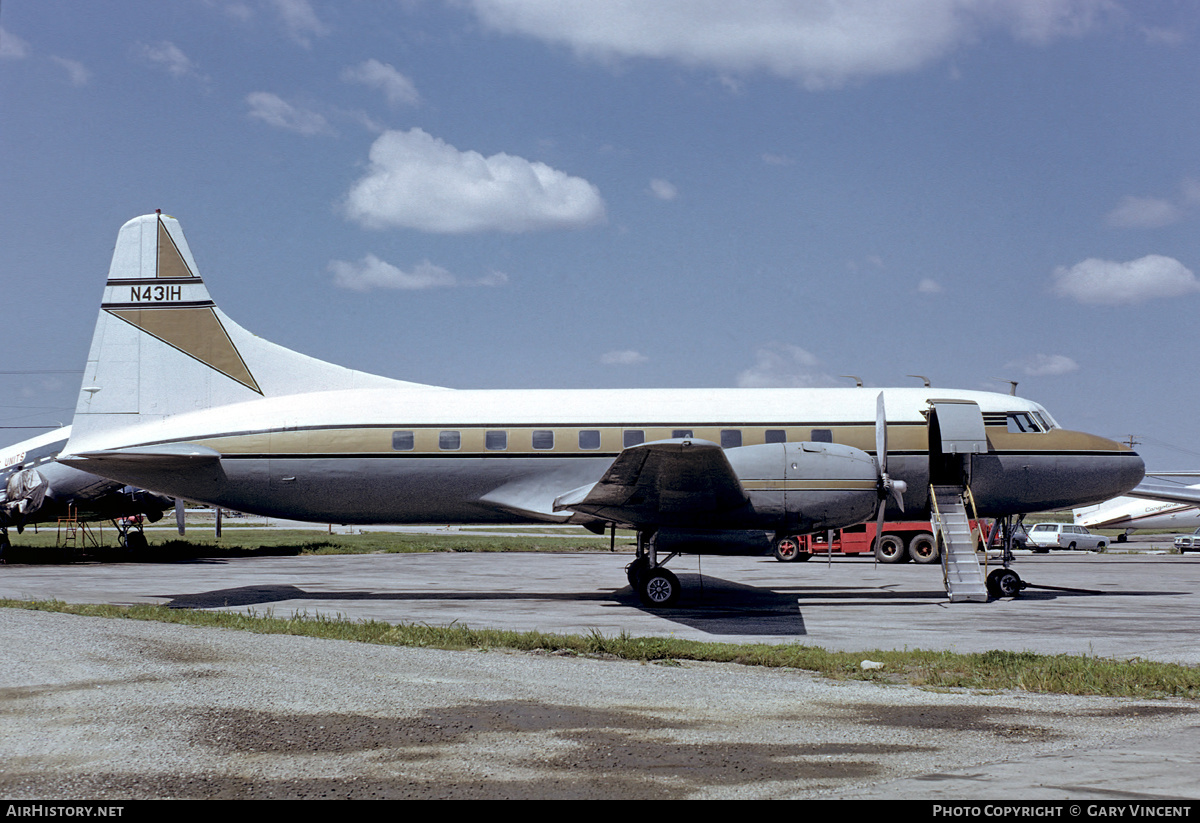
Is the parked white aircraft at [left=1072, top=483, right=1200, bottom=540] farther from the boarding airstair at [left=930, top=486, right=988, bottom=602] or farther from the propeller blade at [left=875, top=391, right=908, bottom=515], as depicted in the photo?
the propeller blade at [left=875, top=391, right=908, bottom=515]

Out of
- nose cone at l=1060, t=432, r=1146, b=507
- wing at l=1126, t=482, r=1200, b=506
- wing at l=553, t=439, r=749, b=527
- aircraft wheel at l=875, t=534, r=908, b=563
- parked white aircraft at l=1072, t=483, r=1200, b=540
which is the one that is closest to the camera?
wing at l=553, t=439, r=749, b=527

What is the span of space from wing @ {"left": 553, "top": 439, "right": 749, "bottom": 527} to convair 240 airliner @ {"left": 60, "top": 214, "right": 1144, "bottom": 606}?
1.20 ft

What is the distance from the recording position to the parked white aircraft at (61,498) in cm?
3178

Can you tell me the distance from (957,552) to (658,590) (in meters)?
6.32

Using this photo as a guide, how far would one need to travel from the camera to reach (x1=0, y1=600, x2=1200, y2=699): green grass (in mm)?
9961

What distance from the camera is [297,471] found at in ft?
62.2

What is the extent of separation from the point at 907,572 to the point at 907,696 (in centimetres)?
1981

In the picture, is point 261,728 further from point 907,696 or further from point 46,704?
point 907,696

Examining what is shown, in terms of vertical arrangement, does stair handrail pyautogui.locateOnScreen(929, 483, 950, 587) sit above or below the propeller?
below

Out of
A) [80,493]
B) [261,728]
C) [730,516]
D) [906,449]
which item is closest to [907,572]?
[906,449]

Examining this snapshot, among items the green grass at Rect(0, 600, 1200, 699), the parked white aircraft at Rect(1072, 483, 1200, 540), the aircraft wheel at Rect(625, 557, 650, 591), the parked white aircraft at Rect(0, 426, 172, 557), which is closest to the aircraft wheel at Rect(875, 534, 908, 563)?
the aircraft wheel at Rect(625, 557, 650, 591)

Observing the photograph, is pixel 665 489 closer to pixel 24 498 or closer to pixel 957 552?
pixel 957 552

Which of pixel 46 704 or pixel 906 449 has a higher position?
pixel 906 449

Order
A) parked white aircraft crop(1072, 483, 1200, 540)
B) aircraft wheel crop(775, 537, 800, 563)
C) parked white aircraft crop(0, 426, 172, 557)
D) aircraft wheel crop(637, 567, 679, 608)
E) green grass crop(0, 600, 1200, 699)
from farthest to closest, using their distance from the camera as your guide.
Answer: parked white aircraft crop(1072, 483, 1200, 540), aircraft wheel crop(775, 537, 800, 563), parked white aircraft crop(0, 426, 172, 557), aircraft wheel crop(637, 567, 679, 608), green grass crop(0, 600, 1200, 699)
